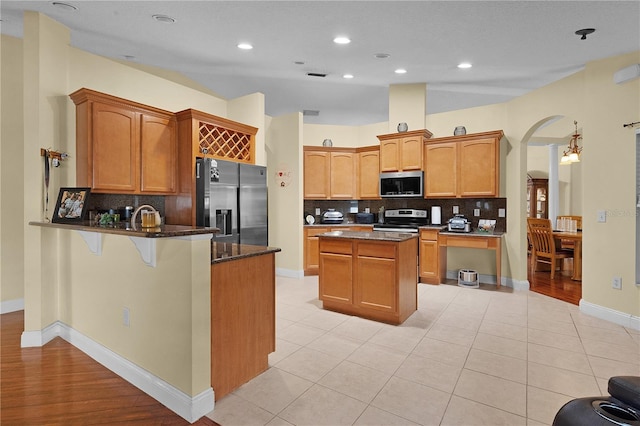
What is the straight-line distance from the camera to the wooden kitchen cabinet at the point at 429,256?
519cm

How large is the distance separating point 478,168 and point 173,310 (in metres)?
4.73

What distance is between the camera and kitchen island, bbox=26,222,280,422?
6.38 ft

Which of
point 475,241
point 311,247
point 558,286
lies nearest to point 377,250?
point 475,241

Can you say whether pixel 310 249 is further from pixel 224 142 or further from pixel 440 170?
pixel 440 170

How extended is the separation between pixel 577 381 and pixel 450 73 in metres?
3.97

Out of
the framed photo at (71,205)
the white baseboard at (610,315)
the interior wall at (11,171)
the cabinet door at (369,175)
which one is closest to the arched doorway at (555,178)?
the white baseboard at (610,315)

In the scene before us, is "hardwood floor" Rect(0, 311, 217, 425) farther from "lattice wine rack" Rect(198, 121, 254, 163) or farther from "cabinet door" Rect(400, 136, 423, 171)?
Result: "cabinet door" Rect(400, 136, 423, 171)

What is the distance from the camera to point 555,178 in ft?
27.1

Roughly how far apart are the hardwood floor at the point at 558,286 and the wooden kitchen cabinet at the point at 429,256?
4.65 ft

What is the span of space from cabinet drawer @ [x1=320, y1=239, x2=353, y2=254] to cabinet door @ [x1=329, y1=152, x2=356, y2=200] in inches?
95.6

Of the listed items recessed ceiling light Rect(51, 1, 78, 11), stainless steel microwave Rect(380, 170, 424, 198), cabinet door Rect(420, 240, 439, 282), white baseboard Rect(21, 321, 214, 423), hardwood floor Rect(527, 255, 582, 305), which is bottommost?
hardwood floor Rect(527, 255, 582, 305)

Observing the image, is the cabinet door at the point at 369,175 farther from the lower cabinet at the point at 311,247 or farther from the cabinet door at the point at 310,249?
the cabinet door at the point at 310,249

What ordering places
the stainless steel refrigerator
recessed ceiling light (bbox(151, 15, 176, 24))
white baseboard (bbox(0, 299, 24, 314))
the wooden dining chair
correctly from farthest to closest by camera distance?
the wooden dining chair
the stainless steel refrigerator
white baseboard (bbox(0, 299, 24, 314))
recessed ceiling light (bbox(151, 15, 176, 24))

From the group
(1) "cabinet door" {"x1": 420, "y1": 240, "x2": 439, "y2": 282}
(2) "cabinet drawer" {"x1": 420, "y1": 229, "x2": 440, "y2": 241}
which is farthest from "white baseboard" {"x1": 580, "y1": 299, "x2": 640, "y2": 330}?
(2) "cabinet drawer" {"x1": 420, "y1": 229, "x2": 440, "y2": 241}
